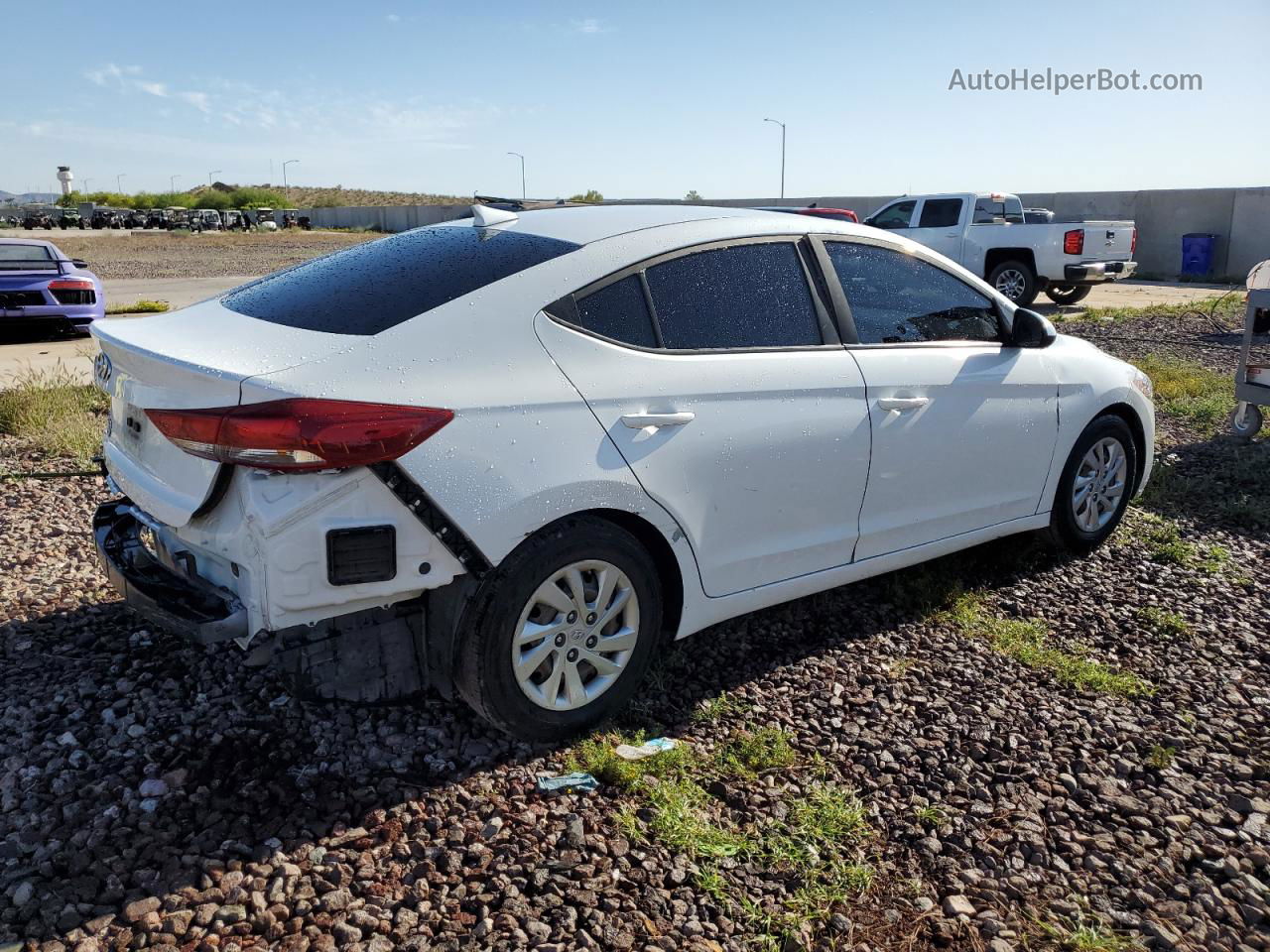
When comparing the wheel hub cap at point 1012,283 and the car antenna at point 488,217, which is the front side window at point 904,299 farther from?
the wheel hub cap at point 1012,283

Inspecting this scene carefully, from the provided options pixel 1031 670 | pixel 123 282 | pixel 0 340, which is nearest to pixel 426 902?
pixel 1031 670

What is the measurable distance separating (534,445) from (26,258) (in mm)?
12063

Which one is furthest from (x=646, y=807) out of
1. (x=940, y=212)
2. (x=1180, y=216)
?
(x=1180, y=216)

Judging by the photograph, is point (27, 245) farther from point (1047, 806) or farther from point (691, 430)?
point (1047, 806)

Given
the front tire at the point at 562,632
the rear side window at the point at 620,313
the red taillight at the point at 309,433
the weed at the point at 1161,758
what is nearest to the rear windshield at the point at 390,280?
the rear side window at the point at 620,313

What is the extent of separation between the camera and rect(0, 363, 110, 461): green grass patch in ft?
23.1

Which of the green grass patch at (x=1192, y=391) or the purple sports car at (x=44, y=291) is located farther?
the purple sports car at (x=44, y=291)

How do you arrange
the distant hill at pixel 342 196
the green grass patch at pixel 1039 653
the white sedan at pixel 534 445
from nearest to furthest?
the white sedan at pixel 534 445
the green grass patch at pixel 1039 653
the distant hill at pixel 342 196

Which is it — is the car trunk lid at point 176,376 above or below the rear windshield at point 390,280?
below

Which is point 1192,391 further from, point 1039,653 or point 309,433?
point 309,433

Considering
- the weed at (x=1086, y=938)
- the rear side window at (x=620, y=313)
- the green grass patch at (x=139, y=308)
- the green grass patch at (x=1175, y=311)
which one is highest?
the rear side window at (x=620, y=313)

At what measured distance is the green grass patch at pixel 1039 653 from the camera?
4109mm

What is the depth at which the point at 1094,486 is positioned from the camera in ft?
17.6

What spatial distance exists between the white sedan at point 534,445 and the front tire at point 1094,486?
34.0 inches
